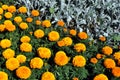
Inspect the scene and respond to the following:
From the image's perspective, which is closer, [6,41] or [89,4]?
[6,41]

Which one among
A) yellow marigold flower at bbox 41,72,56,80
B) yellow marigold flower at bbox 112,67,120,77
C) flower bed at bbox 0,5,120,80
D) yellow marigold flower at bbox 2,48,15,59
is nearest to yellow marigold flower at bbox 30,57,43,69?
flower bed at bbox 0,5,120,80

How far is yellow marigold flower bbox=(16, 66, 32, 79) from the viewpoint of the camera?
3253 mm

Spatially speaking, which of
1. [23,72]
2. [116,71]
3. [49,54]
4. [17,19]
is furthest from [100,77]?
[17,19]

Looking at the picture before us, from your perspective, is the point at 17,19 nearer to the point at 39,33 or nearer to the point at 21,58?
the point at 39,33

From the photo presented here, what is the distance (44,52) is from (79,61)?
14.8 inches

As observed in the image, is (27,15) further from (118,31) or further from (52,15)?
(118,31)

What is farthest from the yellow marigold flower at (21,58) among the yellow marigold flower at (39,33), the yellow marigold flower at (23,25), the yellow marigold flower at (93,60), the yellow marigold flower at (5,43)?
the yellow marigold flower at (93,60)

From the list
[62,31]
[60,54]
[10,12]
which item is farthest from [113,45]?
[10,12]

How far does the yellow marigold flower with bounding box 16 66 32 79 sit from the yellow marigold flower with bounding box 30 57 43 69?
0.28 feet

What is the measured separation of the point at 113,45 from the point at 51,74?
133 centimetres

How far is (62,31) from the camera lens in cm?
418

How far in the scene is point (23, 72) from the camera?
329cm

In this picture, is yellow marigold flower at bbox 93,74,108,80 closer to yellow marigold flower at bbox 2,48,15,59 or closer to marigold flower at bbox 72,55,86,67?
marigold flower at bbox 72,55,86,67

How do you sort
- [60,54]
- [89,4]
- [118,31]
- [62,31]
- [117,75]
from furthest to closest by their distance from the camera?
[89,4] < [118,31] < [62,31] < [60,54] < [117,75]
